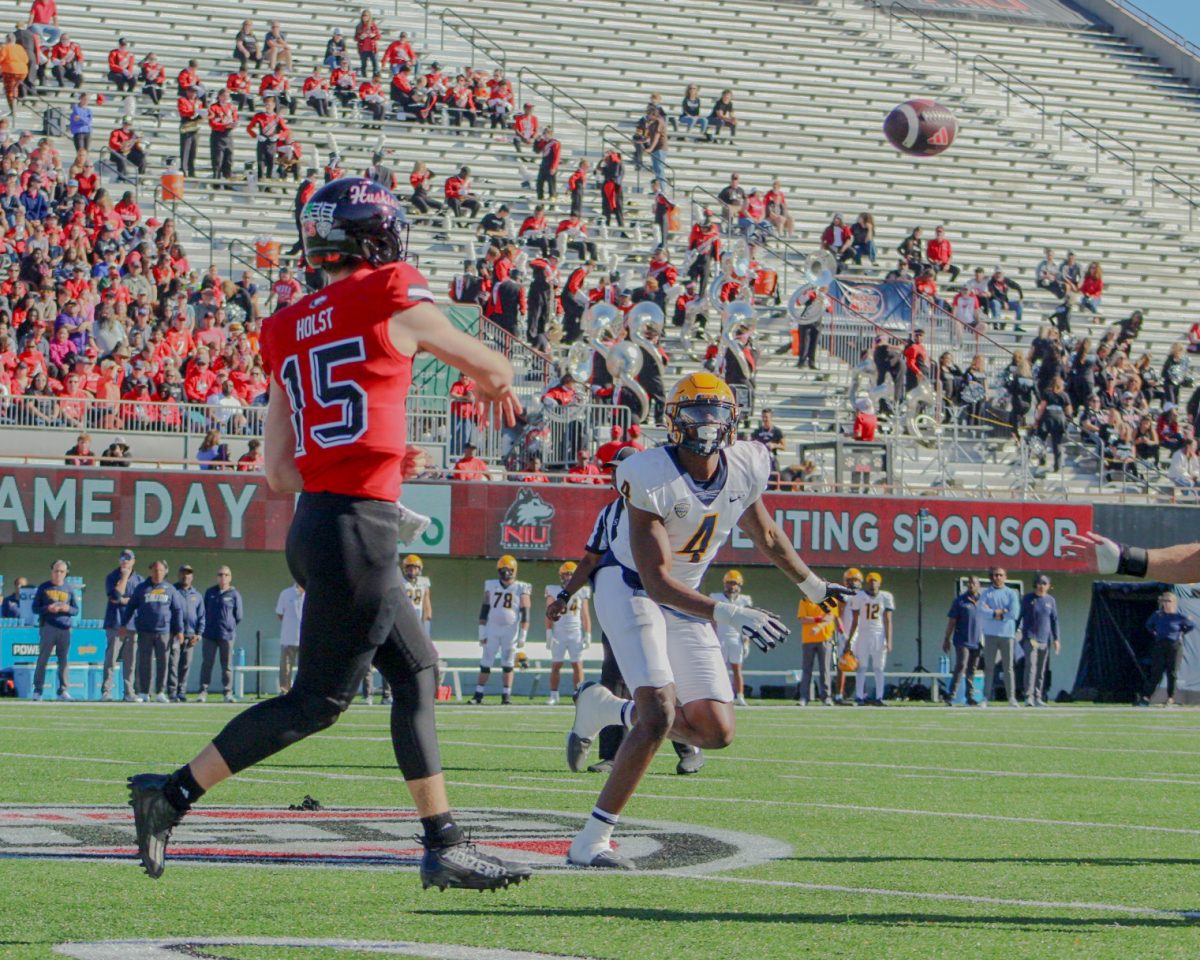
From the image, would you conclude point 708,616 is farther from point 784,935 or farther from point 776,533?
point 784,935

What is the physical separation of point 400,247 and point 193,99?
27417 mm

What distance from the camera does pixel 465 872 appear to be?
571 centimetres

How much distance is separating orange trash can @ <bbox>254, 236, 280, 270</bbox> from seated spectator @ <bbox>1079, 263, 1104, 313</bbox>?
14.6 m

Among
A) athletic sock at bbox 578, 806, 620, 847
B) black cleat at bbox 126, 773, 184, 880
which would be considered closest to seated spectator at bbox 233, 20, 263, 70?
athletic sock at bbox 578, 806, 620, 847

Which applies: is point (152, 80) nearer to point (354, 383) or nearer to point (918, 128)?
point (918, 128)

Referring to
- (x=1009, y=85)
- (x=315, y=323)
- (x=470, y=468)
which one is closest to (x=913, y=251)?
(x=1009, y=85)

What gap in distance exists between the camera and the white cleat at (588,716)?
10.2 meters

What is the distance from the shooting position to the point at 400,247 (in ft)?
19.7

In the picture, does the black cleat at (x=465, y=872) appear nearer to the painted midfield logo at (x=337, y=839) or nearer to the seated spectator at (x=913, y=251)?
the painted midfield logo at (x=337, y=839)

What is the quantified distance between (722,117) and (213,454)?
16.4 m

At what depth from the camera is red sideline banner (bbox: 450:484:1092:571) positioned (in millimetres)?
26406

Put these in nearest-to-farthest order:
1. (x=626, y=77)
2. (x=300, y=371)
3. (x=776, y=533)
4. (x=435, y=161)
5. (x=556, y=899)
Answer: (x=300, y=371)
(x=556, y=899)
(x=776, y=533)
(x=435, y=161)
(x=626, y=77)

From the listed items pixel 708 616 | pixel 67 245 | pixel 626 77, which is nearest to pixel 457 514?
pixel 67 245

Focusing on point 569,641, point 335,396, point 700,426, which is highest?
point 335,396
